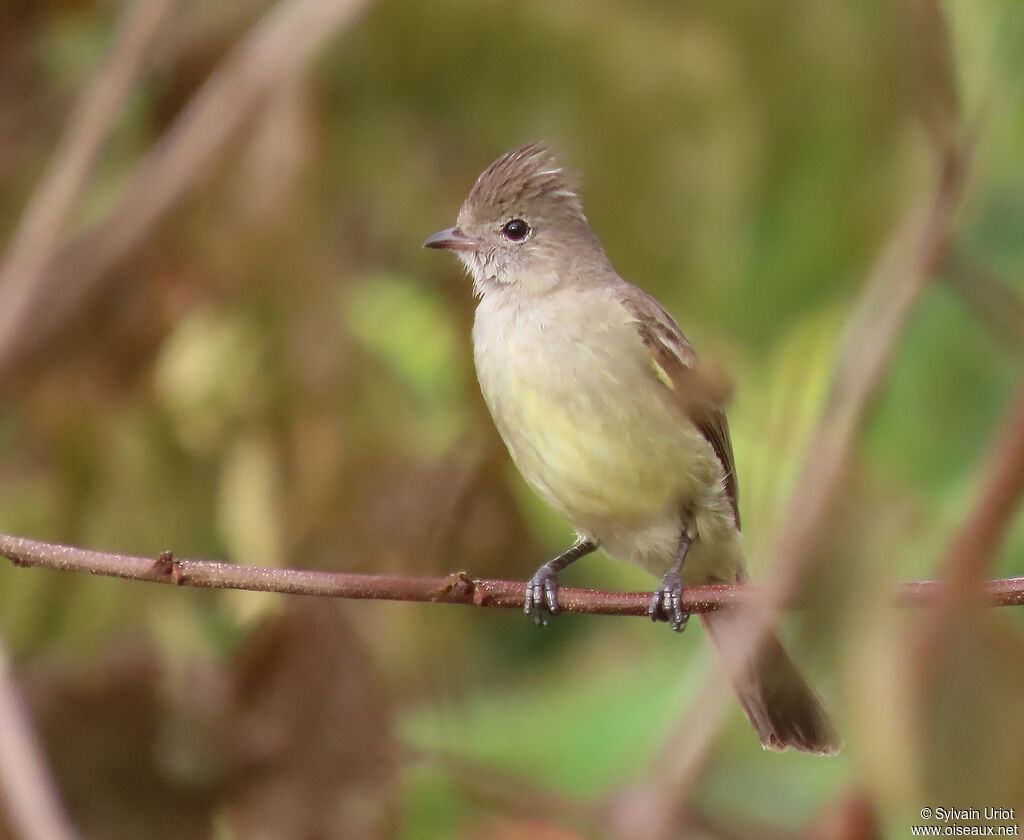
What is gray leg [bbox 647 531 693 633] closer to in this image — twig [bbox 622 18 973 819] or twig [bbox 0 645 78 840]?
twig [bbox 0 645 78 840]

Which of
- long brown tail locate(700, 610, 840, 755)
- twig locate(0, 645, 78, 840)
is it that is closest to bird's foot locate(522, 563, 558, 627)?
long brown tail locate(700, 610, 840, 755)

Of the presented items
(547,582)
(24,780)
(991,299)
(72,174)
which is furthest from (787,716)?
(991,299)

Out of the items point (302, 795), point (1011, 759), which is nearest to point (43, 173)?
point (302, 795)

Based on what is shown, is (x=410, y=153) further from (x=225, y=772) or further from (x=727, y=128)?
(x=225, y=772)

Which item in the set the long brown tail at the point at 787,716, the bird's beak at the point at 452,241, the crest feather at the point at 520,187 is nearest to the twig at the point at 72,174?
the bird's beak at the point at 452,241

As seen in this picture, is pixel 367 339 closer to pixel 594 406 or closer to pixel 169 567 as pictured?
pixel 594 406
